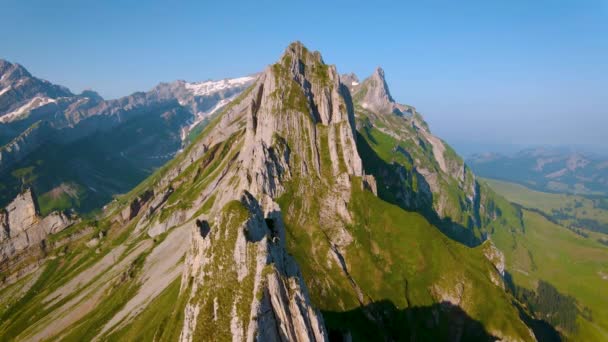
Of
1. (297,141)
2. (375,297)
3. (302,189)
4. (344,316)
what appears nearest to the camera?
(344,316)

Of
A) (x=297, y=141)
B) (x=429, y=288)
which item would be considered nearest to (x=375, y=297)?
(x=429, y=288)

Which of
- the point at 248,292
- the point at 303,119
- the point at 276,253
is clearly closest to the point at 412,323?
the point at 276,253

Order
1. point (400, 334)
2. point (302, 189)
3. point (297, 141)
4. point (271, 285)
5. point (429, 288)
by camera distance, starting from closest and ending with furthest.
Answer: point (271, 285), point (400, 334), point (429, 288), point (302, 189), point (297, 141)

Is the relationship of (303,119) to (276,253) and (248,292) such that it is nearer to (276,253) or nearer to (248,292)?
(276,253)

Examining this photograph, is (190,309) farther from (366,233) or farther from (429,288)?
(429,288)

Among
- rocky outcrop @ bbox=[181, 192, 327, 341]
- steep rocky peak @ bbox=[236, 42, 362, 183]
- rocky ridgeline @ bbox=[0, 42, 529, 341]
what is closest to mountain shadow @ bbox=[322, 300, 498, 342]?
rocky ridgeline @ bbox=[0, 42, 529, 341]

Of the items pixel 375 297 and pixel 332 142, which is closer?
pixel 375 297

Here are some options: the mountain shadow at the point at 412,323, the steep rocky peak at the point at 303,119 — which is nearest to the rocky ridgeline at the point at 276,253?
the steep rocky peak at the point at 303,119

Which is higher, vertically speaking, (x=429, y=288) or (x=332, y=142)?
(x=332, y=142)
